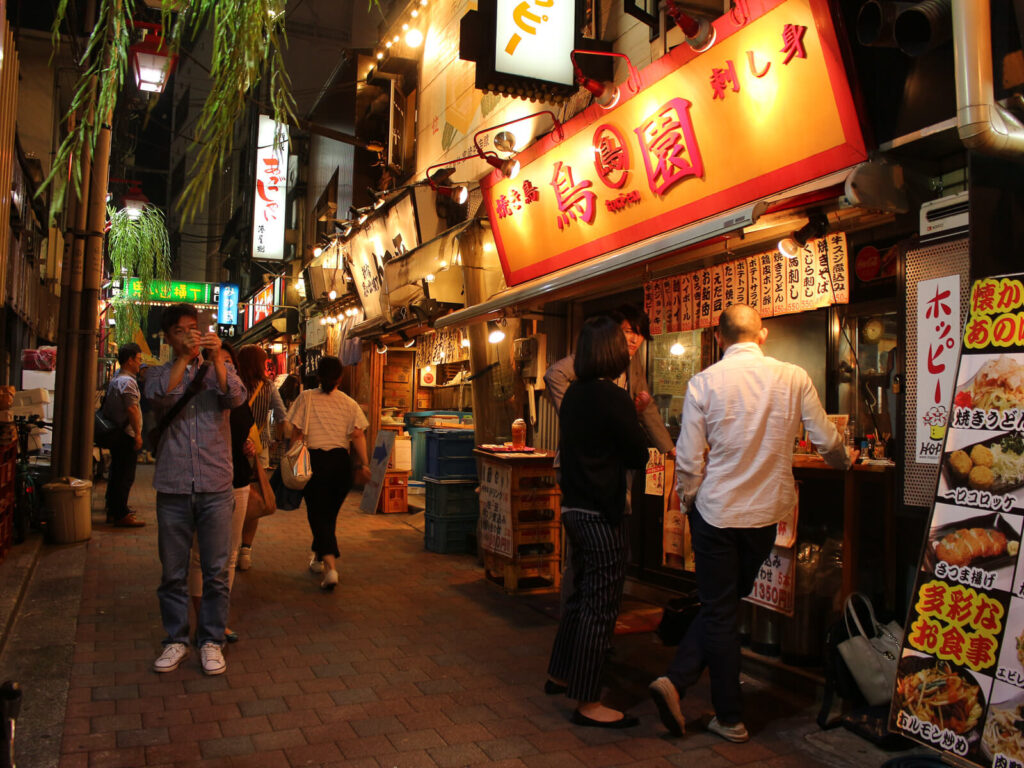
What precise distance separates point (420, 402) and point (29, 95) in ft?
34.9

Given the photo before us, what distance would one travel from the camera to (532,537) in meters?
7.68

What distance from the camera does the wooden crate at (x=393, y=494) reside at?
12.6m

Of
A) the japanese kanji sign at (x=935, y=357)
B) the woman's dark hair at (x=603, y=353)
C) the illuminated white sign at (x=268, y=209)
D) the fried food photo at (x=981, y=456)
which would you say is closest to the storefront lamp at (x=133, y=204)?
the illuminated white sign at (x=268, y=209)

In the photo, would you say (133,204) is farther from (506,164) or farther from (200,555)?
(200,555)

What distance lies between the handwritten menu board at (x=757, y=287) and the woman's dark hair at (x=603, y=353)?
5.37 feet

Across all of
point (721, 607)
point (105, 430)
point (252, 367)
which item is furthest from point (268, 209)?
point (721, 607)

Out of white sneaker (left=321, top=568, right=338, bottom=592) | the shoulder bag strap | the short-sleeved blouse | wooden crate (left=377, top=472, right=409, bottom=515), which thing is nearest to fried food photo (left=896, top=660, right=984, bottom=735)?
the shoulder bag strap

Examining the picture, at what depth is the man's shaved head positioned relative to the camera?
4547 mm

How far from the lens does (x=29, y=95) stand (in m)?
16.2

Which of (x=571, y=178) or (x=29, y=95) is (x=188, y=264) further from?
(x=571, y=178)

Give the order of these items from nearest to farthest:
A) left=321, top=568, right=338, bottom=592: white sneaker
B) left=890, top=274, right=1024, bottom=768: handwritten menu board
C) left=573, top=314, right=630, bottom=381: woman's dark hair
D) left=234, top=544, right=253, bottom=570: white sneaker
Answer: left=890, top=274, right=1024, bottom=768: handwritten menu board → left=573, top=314, right=630, bottom=381: woman's dark hair → left=321, top=568, right=338, bottom=592: white sneaker → left=234, top=544, right=253, bottom=570: white sneaker

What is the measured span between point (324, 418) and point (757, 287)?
4405 millimetres

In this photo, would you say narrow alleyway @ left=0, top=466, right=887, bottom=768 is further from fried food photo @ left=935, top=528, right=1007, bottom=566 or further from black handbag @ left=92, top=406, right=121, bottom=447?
black handbag @ left=92, top=406, right=121, bottom=447

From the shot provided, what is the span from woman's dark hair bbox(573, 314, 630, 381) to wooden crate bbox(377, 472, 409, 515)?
833cm
